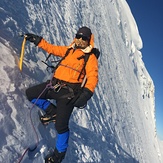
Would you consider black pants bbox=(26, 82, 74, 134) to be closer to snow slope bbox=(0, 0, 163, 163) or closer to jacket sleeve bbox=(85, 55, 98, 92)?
snow slope bbox=(0, 0, 163, 163)

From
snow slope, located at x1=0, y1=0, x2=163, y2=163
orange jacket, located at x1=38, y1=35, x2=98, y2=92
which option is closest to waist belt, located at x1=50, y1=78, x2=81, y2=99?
orange jacket, located at x1=38, y1=35, x2=98, y2=92

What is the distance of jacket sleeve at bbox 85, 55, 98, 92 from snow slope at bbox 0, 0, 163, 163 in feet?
3.63

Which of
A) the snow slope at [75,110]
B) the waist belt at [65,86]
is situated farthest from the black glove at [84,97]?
the snow slope at [75,110]

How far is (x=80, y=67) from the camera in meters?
4.76

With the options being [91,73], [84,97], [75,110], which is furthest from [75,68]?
[75,110]

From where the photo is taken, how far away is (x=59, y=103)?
15.3ft

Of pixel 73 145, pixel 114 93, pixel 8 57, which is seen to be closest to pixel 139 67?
pixel 114 93

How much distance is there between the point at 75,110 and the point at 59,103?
2.93 m

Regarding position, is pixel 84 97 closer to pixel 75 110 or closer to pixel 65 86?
pixel 65 86

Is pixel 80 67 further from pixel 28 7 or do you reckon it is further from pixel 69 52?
pixel 28 7

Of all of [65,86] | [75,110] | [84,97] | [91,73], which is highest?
[91,73]

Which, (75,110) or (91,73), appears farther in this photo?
(75,110)

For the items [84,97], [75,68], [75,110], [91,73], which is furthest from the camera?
[75,110]

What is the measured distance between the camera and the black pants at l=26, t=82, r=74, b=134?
4531 mm
